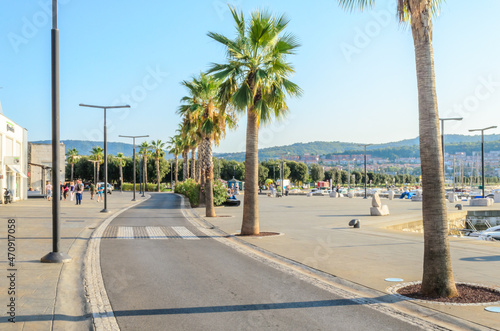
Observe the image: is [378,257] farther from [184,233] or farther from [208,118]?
[208,118]

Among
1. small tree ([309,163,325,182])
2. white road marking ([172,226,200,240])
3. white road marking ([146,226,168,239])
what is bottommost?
white road marking ([172,226,200,240])

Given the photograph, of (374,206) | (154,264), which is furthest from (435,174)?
(374,206)

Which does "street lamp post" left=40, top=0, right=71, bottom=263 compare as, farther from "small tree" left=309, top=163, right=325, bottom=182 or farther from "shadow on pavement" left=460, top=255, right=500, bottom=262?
"small tree" left=309, top=163, right=325, bottom=182

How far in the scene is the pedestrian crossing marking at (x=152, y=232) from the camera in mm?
16312

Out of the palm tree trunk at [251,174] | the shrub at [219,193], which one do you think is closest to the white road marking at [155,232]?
the palm tree trunk at [251,174]

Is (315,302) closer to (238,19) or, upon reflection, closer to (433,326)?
(433,326)

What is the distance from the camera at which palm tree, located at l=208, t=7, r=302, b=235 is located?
15938 millimetres

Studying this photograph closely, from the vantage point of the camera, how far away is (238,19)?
1627cm

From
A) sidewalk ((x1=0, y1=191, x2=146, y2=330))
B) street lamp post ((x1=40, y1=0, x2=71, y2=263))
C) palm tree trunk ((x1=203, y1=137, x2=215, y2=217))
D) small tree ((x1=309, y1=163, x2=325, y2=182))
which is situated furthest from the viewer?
small tree ((x1=309, y1=163, x2=325, y2=182))

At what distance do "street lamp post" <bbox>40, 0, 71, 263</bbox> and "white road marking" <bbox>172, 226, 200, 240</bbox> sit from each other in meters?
5.74

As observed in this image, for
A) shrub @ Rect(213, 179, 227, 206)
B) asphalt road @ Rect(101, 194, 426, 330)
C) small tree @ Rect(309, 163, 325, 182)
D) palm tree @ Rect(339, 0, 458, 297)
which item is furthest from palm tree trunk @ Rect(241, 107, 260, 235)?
small tree @ Rect(309, 163, 325, 182)

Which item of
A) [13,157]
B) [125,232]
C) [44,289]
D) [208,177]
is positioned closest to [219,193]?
[208,177]

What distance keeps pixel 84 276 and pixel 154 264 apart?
1.68 metres

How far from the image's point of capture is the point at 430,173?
25.0 ft
